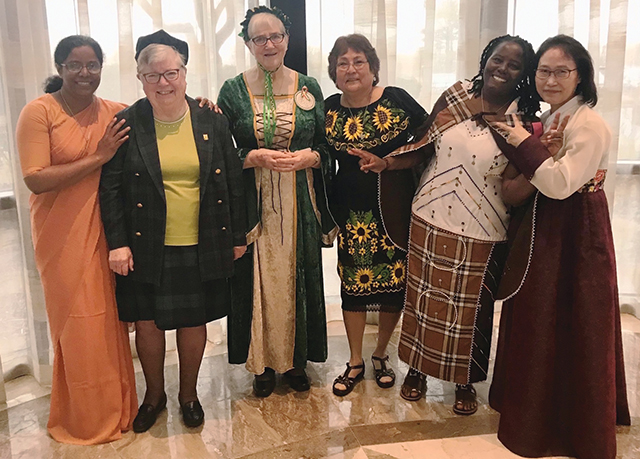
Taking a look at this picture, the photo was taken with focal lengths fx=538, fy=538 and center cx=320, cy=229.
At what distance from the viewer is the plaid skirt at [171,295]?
Answer: 1869 millimetres

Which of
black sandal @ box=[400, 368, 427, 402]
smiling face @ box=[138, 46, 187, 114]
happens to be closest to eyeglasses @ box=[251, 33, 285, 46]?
smiling face @ box=[138, 46, 187, 114]

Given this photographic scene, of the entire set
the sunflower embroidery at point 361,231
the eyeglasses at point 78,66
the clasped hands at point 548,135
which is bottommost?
the sunflower embroidery at point 361,231

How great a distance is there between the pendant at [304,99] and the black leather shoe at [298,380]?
110cm

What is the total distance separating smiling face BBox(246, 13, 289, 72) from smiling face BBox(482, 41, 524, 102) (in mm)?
736

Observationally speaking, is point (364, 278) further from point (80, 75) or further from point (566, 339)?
point (80, 75)

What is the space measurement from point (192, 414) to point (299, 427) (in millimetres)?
410

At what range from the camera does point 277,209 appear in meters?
2.09

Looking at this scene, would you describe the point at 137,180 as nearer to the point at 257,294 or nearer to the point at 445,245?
the point at 257,294

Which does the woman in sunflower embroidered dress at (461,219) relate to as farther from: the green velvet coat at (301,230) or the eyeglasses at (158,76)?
the eyeglasses at (158,76)

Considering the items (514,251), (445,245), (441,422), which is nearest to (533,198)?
(514,251)

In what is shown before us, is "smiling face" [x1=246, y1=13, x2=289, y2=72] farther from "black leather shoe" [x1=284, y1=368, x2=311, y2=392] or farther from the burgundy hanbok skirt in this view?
"black leather shoe" [x1=284, y1=368, x2=311, y2=392]

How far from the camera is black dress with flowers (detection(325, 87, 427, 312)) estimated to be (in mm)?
2074

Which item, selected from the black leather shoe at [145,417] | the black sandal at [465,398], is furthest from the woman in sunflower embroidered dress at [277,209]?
the black sandal at [465,398]

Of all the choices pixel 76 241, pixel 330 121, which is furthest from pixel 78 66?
pixel 330 121
